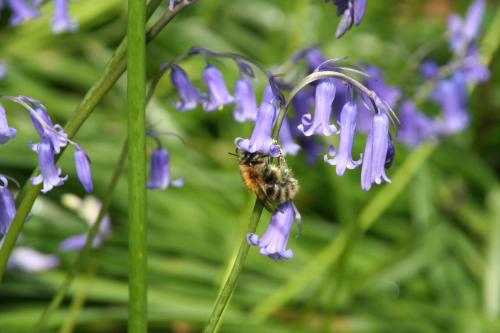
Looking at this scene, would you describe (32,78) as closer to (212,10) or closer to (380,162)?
(212,10)

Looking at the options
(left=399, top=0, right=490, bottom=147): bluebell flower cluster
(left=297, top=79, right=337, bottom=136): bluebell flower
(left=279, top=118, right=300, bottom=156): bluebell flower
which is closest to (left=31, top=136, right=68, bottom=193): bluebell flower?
(left=297, top=79, right=337, bottom=136): bluebell flower

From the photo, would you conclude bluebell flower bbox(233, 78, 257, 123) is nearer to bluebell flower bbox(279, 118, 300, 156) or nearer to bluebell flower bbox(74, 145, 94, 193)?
bluebell flower bbox(279, 118, 300, 156)

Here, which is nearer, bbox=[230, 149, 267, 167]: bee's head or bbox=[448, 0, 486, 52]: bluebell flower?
bbox=[230, 149, 267, 167]: bee's head

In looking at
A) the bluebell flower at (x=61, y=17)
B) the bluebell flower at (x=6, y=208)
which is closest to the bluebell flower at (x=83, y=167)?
the bluebell flower at (x=6, y=208)

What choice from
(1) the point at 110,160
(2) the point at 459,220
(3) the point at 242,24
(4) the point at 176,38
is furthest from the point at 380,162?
(3) the point at 242,24

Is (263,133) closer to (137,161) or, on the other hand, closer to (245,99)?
(137,161)

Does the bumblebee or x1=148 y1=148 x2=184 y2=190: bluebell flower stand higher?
x1=148 y1=148 x2=184 y2=190: bluebell flower
